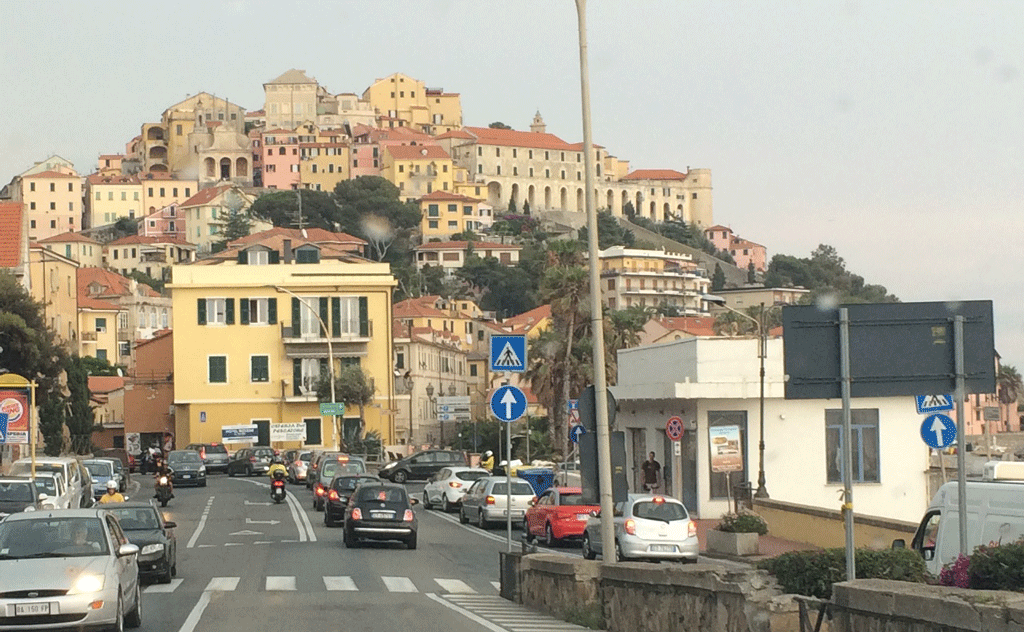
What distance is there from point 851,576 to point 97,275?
6419 inches

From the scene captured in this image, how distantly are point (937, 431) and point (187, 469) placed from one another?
Answer: 39.6 metres

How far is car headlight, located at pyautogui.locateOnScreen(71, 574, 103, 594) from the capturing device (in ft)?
51.8

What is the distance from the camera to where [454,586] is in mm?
24844

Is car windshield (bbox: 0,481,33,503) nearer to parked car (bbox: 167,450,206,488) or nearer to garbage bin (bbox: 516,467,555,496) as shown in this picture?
garbage bin (bbox: 516,467,555,496)

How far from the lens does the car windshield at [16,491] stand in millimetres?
31500

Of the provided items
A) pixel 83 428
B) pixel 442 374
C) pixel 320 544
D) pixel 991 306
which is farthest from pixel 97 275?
pixel 991 306

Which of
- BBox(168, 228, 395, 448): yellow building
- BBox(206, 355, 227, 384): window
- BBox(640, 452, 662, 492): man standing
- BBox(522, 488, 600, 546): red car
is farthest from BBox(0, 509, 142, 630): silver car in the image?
BBox(206, 355, 227, 384): window

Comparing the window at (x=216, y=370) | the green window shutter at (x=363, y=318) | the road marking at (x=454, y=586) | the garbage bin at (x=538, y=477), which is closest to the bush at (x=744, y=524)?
the road marking at (x=454, y=586)

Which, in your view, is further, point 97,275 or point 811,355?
point 97,275

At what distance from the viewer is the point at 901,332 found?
39.5ft

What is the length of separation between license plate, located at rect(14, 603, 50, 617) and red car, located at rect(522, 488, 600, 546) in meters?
17.9

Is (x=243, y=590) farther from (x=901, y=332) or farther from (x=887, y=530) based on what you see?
(x=901, y=332)

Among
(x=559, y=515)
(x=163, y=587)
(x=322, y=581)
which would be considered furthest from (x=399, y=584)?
(x=559, y=515)

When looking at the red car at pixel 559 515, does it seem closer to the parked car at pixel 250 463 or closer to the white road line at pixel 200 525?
the white road line at pixel 200 525
